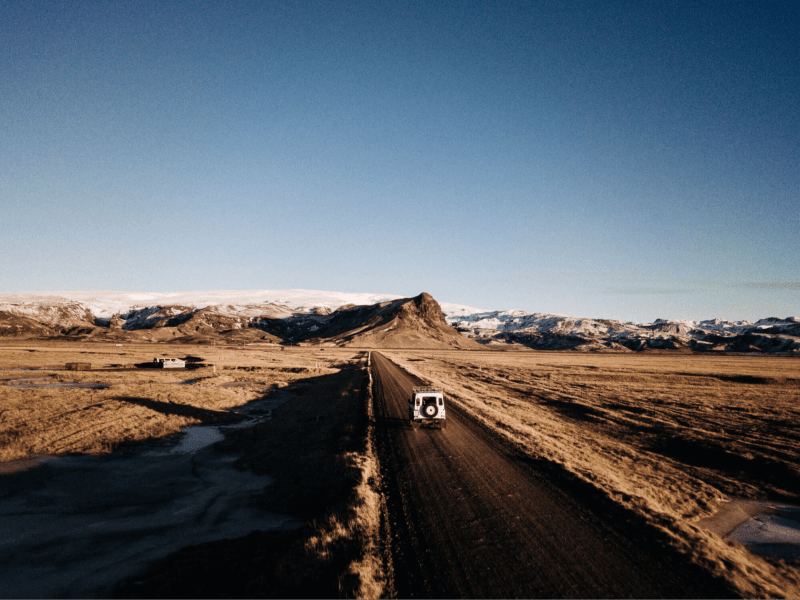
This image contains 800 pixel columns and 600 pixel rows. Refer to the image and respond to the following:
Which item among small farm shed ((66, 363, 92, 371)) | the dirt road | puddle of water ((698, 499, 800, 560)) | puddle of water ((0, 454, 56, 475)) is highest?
the dirt road

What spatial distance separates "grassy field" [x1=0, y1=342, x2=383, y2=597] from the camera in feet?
29.2

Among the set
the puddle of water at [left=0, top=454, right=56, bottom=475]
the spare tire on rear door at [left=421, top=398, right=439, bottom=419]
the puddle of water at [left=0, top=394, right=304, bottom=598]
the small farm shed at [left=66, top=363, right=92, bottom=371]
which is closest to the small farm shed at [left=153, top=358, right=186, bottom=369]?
the small farm shed at [left=66, top=363, right=92, bottom=371]

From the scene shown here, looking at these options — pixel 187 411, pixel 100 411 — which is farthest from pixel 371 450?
pixel 100 411

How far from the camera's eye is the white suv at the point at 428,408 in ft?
76.0

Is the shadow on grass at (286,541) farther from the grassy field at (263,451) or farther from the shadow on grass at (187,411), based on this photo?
the shadow on grass at (187,411)

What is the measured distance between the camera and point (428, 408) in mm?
23266

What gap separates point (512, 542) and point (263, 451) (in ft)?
52.1

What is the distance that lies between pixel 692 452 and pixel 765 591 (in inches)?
610

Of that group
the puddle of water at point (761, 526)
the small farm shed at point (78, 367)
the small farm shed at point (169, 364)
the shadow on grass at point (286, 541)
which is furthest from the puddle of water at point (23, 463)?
the small farm shed at point (78, 367)

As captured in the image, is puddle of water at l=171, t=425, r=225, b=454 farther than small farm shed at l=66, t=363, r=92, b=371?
No

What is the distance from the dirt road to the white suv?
632cm

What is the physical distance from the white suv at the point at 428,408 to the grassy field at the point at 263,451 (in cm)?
319

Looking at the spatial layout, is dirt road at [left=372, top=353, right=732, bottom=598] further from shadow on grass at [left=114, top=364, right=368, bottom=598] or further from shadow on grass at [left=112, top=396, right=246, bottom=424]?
shadow on grass at [left=112, top=396, right=246, bottom=424]

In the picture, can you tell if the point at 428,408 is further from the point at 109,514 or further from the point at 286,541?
the point at 109,514
